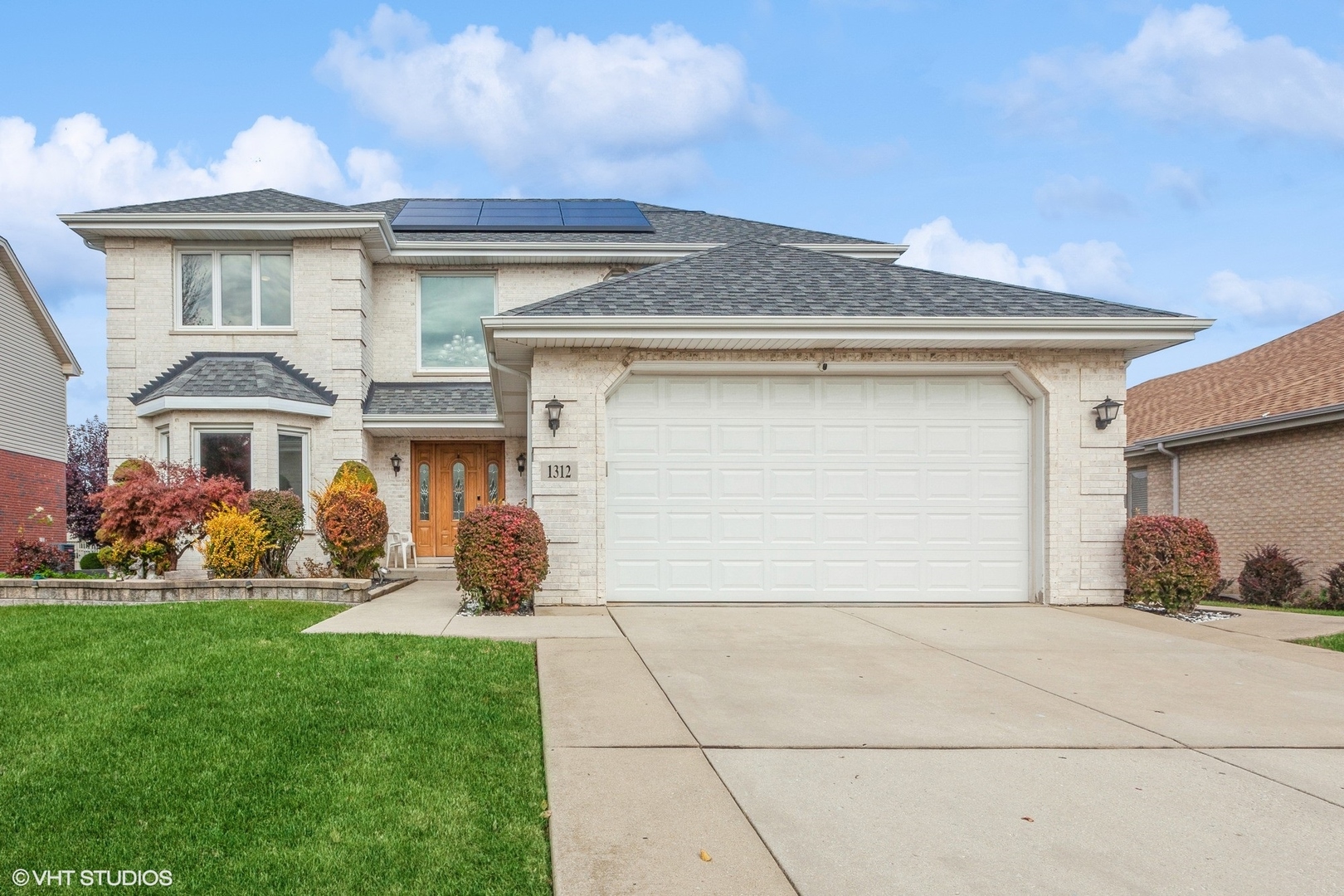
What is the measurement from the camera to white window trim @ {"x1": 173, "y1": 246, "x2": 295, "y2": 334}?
1407cm

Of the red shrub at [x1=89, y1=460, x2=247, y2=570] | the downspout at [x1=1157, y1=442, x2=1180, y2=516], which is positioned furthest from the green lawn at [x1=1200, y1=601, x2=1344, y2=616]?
the red shrub at [x1=89, y1=460, x2=247, y2=570]

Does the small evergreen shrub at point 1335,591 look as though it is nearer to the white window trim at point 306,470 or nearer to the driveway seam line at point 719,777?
the driveway seam line at point 719,777

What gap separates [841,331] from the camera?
9.22 metres

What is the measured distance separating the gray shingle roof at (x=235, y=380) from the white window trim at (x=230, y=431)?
0.52 metres

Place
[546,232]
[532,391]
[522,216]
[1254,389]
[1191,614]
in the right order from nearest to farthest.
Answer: [1191,614]
[532,391]
[1254,389]
[546,232]
[522,216]

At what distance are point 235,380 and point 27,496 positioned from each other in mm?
8461

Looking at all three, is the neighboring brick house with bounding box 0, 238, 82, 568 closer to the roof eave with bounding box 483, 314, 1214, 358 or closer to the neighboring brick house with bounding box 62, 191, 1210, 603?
the neighboring brick house with bounding box 62, 191, 1210, 603

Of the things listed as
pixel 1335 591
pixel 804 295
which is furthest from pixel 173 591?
pixel 1335 591

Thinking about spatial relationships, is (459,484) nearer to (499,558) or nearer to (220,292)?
(220,292)

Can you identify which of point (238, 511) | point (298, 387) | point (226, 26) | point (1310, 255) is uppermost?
point (226, 26)

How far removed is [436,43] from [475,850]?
1941cm

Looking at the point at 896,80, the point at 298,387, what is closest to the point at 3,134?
the point at 298,387

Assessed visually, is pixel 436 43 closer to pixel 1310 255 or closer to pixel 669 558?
pixel 669 558

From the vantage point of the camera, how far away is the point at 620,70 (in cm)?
2531
